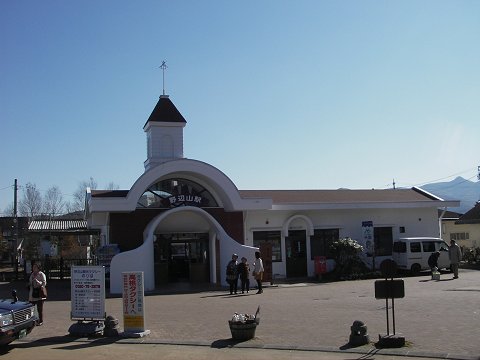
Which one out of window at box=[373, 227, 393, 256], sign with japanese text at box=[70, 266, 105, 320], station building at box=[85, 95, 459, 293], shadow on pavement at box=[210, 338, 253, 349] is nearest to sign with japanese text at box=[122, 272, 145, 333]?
sign with japanese text at box=[70, 266, 105, 320]

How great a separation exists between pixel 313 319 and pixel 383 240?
60.4ft

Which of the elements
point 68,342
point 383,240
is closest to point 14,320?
point 68,342

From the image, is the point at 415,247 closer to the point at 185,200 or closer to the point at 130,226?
the point at 185,200

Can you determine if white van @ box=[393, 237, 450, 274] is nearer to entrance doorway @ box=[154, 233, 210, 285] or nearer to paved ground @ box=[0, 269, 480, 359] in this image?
paved ground @ box=[0, 269, 480, 359]

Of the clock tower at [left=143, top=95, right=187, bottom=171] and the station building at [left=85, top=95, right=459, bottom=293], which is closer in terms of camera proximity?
the station building at [left=85, top=95, right=459, bottom=293]

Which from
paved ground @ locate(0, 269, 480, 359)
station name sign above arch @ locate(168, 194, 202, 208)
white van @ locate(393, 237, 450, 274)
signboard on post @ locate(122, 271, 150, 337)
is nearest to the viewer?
paved ground @ locate(0, 269, 480, 359)

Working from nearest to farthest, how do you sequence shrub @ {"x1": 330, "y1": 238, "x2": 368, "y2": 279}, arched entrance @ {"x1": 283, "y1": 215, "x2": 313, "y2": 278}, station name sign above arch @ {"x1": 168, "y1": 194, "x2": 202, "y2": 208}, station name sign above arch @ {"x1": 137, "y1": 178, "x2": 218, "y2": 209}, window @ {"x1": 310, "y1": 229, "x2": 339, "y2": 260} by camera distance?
station name sign above arch @ {"x1": 137, "y1": 178, "x2": 218, "y2": 209} < station name sign above arch @ {"x1": 168, "y1": 194, "x2": 202, "y2": 208} < shrub @ {"x1": 330, "y1": 238, "x2": 368, "y2": 279} < arched entrance @ {"x1": 283, "y1": 215, "x2": 313, "y2": 278} < window @ {"x1": 310, "y1": 229, "x2": 339, "y2": 260}

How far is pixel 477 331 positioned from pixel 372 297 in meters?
7.05

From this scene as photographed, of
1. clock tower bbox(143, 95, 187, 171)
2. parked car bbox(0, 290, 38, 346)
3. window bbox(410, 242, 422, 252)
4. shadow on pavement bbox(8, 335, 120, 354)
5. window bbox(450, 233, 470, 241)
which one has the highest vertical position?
clock tower bbox(143, 95, 187, 171)

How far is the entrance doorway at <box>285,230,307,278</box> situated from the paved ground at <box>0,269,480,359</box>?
6842mm

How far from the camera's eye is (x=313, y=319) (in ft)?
44.8

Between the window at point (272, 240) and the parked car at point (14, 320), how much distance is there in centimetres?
1691

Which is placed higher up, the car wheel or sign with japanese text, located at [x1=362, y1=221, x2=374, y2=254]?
sign with japanese text, located at [x1=362, y1=221, x2=374, y2=254]

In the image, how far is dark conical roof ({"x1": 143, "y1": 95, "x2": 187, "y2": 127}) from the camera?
95.4 ft
